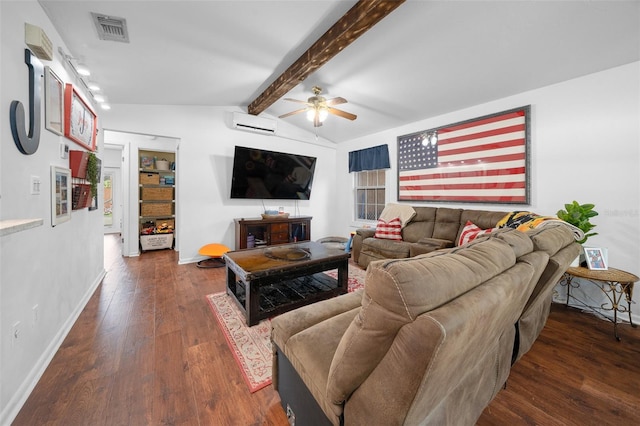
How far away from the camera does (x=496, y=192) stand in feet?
11.0

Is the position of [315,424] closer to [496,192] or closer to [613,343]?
[613,343]

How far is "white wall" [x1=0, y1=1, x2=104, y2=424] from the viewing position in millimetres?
1297

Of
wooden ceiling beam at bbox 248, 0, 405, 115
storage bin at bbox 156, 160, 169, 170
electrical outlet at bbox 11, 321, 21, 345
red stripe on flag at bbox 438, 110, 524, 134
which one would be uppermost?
wooden ceiling beam at bbox 248, 0, 405, 115

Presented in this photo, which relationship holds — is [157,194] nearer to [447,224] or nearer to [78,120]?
[78,120]

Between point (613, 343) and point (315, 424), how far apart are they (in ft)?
8.66

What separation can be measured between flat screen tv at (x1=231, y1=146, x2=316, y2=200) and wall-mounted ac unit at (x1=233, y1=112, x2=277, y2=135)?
49 cm

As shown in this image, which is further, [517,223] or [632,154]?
[517,223]

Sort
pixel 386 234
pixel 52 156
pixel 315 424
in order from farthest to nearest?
pixel 386 234 < pixel 52 156 < pixel 315 424

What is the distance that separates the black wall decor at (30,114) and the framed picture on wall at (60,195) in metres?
0.41

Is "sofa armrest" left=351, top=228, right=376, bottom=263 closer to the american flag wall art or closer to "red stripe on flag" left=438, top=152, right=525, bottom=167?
the american flag wall art

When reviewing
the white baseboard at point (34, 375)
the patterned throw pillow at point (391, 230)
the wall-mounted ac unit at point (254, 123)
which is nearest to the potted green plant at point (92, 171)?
the white baseboard at point (34, 375)

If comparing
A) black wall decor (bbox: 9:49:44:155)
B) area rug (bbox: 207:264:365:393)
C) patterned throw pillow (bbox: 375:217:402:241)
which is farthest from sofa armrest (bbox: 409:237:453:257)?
black wall decor (bbox: 9:49:44:155)

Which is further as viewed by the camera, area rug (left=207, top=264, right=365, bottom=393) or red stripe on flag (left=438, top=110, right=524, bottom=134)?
red stripe on flag (left=438, top=110, right=524, bottom=134)

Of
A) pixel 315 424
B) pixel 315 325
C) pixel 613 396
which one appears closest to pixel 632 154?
pixel 613 396
